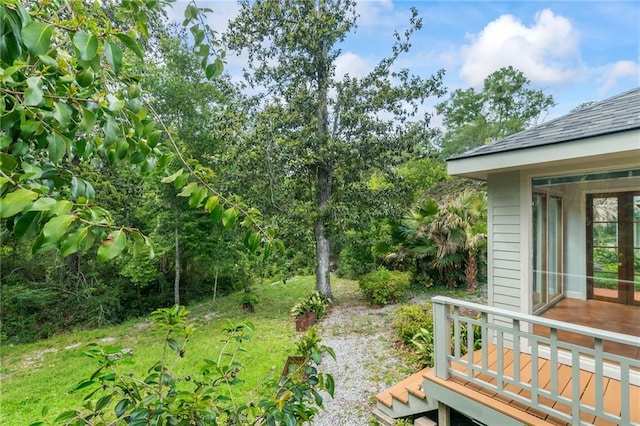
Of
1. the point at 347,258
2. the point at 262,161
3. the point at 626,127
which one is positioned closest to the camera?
the point at 626,127

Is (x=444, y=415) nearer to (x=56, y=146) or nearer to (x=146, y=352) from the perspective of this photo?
(x=56, y=146)

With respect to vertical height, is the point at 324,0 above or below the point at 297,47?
above

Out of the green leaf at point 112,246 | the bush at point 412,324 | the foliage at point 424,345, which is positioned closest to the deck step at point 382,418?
the foliage at point 424,345

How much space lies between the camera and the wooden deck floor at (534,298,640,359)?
9.73 ft

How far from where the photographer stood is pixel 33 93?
2.26 feet

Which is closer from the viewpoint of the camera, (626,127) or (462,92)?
(626,127)

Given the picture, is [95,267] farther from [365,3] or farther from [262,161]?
[365,3]

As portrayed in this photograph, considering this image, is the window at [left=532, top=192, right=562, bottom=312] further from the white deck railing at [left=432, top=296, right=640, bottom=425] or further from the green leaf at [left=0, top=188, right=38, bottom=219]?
the green leaf at [left=0, top=188, right=38, bottom=219]

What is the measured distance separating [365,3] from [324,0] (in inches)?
38.6

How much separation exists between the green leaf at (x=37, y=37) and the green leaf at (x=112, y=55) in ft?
0.38

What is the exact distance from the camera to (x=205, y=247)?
8.34m

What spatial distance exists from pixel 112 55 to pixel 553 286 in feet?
14.6

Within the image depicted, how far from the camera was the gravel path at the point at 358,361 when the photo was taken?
3.79 metres

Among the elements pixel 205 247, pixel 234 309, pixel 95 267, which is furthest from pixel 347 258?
pixel 95 267
